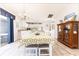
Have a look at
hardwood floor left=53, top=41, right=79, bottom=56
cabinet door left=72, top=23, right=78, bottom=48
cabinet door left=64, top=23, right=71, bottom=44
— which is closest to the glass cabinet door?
hardwood floor left=53, top=41, right=79, bottom=56

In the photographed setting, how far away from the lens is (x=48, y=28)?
249cm

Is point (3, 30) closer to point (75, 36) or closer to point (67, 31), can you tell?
point (75, 36)

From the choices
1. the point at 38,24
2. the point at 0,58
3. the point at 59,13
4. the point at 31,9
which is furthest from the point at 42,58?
the point at 59,13

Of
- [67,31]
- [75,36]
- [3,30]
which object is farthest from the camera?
[67,31]

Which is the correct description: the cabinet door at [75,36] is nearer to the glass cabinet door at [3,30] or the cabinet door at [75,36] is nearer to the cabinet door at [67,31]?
the cabinet door at [67,31]

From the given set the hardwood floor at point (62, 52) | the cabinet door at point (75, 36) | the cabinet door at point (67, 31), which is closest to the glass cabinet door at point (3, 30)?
the hardwood floor at point (62, 52)

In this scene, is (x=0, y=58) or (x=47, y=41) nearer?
(x=0, y=58)

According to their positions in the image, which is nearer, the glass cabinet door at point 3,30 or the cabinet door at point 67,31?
the glass cabinet door at point 3,30

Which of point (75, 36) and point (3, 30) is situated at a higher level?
point (3, 30)

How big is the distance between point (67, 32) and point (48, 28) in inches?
102

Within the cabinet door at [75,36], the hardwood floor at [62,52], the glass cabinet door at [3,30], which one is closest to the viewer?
the glass cabinet door at [3,30]

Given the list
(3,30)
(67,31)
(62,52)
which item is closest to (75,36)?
(67,31)

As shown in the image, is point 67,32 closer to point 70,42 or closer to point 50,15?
point 70,42

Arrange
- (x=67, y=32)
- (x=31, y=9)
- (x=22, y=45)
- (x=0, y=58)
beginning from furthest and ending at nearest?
(x=67, y=32) → (x=22, y=45) → (x=31, y=9) → (x=0, y=58)
